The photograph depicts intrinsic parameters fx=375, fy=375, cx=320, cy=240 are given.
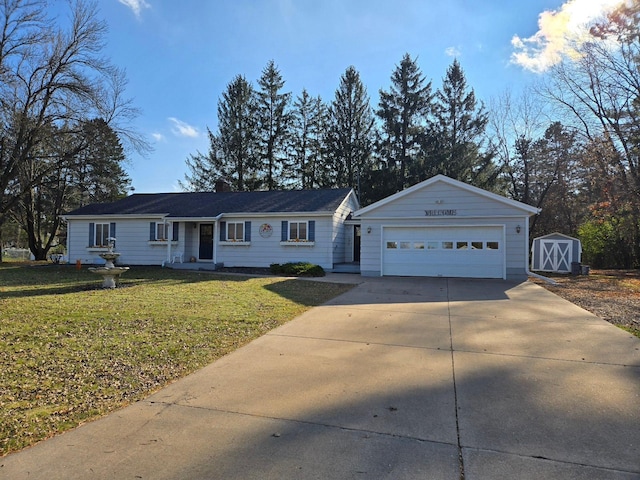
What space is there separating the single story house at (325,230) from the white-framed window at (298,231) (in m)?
0.05

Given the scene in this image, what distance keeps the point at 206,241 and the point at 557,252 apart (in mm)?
17188

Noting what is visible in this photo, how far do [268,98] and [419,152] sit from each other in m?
14.0

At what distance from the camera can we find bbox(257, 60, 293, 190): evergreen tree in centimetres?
3284

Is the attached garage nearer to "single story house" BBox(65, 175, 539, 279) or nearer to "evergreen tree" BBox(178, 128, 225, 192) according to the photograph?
"single story house" BBox(65, 175, 539, 279)

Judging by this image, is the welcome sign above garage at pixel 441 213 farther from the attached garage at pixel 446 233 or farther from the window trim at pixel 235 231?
the window trim at pixel 235 231

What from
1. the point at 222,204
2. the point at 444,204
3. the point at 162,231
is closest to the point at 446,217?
the point at 444,204

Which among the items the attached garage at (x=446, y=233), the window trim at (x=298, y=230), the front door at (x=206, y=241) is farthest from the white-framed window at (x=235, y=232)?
the attached garage at (x=446, y=233)

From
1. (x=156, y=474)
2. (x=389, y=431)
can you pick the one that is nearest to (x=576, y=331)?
(x=389, y=431)

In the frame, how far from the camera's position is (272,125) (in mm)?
32938

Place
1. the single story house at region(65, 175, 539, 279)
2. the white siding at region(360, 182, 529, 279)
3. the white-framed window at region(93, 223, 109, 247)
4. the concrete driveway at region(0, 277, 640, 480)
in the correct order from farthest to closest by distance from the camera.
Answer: the white-framed window at region(93, 223, 109, 247) < the single story house at region(65, 175, 539, 279) < the white siding at region(360, 182, 529, 279) < the concrete driveway at region(0, 277, 640, 480)

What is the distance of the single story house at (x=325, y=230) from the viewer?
14.1 m

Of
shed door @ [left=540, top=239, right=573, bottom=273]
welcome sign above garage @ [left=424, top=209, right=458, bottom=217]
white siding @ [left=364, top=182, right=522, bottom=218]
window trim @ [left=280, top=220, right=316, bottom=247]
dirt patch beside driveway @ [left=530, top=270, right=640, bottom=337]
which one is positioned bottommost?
dirt patch beside driveway @ [left=530, top=270, right=640, bottom=337]

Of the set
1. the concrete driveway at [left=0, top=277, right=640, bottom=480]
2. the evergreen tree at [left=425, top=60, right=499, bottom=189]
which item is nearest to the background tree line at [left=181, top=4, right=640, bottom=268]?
the evergreen tree at [left=425, top=60, right=499, bottom=189]

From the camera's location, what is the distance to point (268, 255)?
57.6 ft
